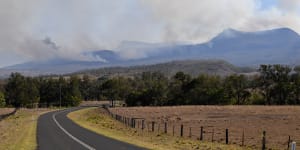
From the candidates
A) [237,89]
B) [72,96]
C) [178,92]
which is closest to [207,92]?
[237,89]

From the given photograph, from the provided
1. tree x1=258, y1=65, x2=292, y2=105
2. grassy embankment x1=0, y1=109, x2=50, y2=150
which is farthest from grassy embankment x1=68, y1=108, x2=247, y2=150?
tree x1=258, y1=65, x2=292, y2=105

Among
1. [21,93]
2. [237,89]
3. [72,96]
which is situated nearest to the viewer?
[237,89]

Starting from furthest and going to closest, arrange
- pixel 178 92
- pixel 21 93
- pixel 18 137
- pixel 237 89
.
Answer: pixel 21 93 → pixel 178 92 → pixel 237 89 → pixel 18 137

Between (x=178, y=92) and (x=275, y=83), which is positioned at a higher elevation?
(x=275, y=83)

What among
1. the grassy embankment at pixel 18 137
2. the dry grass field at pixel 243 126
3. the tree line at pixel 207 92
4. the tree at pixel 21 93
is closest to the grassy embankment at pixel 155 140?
the dry grass field at pixel 243 126

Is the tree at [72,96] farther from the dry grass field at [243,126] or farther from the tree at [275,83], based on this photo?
the dry grass field at [243,126]

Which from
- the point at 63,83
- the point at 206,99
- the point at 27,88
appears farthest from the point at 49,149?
the point at 63,83

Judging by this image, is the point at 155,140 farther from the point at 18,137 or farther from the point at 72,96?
the point at 72,96

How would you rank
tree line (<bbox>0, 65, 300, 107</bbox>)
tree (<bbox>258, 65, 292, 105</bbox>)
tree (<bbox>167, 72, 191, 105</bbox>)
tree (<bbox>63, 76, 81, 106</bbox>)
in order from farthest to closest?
1. tree (<bbox>63, 76, 81, 106</bbox>)
2. tree (<bbox>167, 72, 191, 105</bbox>)
3. tree line (<bbox>0, 65, 300, 107</bbox>)
4. tree (<bbox>258, 65, 292, 105</bbox>)

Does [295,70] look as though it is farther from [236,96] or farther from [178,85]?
[178,85]

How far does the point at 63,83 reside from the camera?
187625 millimetres

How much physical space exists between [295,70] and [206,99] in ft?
104

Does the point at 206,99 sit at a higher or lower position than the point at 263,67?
lower

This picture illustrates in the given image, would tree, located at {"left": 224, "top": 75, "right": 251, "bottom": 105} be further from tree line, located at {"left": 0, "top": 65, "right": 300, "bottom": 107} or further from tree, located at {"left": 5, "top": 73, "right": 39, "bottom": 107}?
tree, located at {"left": 5, "top": 73, "right": 39, "bottom": 107}
